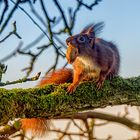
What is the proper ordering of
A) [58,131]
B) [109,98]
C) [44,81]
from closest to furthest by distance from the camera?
Result: 1. [109,98]
2. [44,81]
3. [58,131]

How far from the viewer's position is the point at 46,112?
2648 millimetres

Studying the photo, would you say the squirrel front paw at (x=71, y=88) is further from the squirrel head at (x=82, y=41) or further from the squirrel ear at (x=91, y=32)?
the squirrel ear at (x=91, y=32)

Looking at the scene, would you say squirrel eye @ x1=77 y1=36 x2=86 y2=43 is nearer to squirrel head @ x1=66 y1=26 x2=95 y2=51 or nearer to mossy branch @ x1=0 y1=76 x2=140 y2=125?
squirrel head @ x1=66 y1=26 x2=95 y2=51

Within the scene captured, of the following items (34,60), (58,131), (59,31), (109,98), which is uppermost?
(59,31)

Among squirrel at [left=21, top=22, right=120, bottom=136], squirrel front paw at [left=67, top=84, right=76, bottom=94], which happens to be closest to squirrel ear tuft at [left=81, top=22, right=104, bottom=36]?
squirrel at [left=21, top=22, right=120, bottom=136]

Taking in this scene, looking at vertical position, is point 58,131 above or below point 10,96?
below

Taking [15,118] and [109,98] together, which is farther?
[109,98]

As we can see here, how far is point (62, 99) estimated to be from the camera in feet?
8.80

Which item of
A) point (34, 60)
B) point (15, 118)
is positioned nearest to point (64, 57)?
point (34, 60)

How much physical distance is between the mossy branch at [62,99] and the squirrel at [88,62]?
0.22ft

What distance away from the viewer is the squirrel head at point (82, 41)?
279 centimetres

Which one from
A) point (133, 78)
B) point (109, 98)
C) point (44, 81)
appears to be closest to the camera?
point (109, 98)

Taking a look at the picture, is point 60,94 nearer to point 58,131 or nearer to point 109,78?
point 109,78

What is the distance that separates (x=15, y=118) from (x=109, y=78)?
2.49ft
